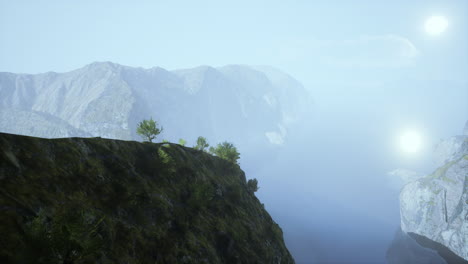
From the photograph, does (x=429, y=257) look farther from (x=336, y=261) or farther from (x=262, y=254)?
(x=262, y=254)

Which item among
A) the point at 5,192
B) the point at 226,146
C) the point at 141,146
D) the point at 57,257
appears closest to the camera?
the point at 57,257

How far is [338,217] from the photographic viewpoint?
18438 centimetres

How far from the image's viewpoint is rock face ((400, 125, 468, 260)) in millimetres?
106062

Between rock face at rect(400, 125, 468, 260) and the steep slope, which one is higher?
rock face at rect(400, 125, 468, 260)

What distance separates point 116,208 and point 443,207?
15845cm

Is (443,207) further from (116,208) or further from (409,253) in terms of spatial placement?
(116,208)

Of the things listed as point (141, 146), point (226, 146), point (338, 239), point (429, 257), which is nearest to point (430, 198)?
point (429, 257)

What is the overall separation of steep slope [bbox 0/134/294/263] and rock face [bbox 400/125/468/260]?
399 ft

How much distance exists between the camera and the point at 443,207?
11750 centimetres

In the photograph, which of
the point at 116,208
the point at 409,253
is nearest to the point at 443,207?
the point at 409,253

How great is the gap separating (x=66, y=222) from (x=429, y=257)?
159m

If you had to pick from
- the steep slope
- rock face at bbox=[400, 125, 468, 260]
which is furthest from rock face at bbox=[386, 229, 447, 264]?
the steep slope

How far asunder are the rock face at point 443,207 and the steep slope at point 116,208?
12173 centimetres

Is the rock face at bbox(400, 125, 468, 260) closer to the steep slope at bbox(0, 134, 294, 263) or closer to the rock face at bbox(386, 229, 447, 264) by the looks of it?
the rock face at bbox(386, 229, 447, 264)
